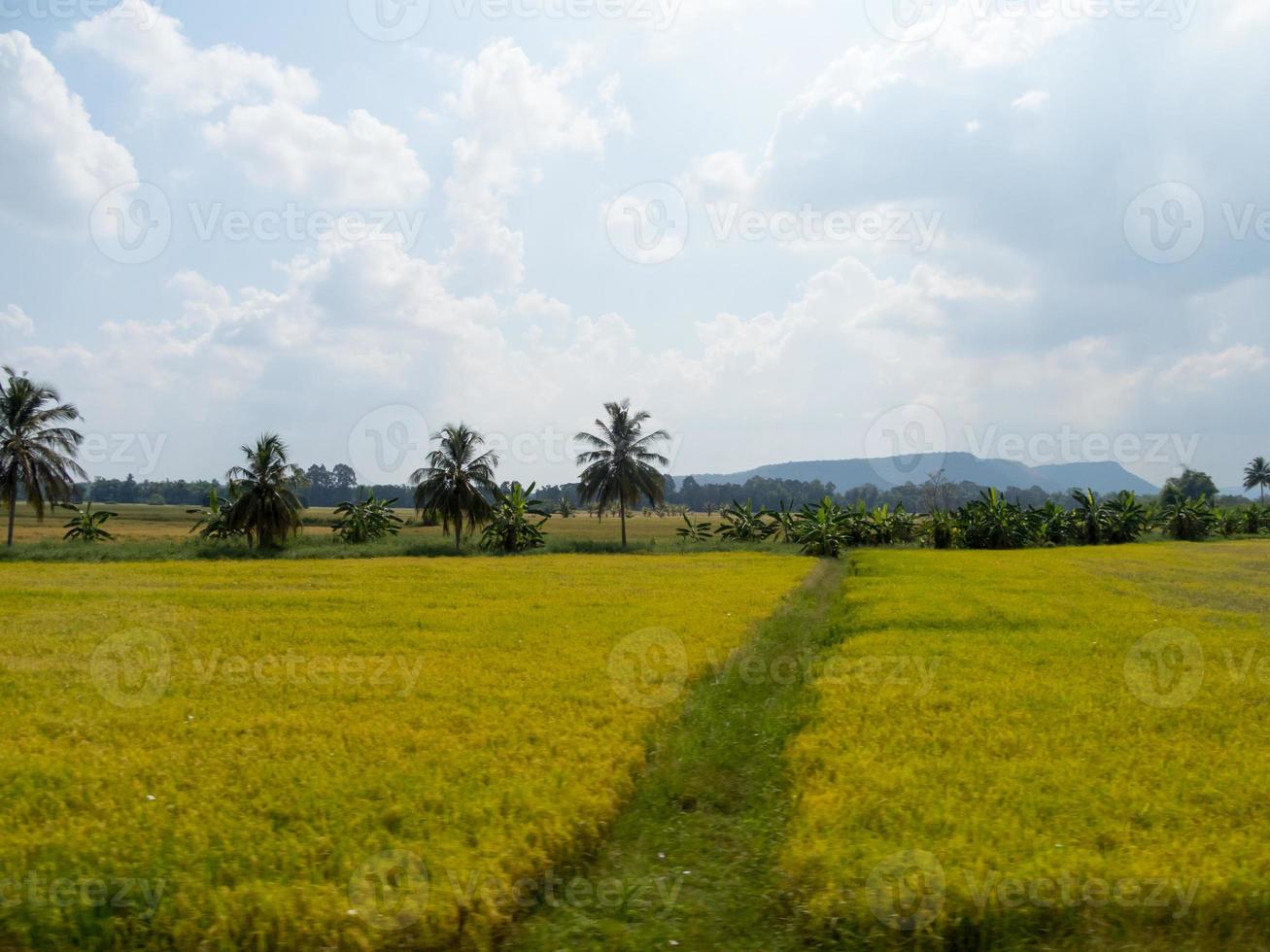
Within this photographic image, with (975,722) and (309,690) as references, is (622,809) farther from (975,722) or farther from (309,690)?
(309,690)

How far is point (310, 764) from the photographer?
9.05m

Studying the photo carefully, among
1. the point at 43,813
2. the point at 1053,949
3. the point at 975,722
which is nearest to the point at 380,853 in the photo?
the point at 43,813

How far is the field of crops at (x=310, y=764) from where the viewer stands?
6035mm

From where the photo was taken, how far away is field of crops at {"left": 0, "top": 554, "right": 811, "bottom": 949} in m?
6.04

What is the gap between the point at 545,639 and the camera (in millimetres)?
17547

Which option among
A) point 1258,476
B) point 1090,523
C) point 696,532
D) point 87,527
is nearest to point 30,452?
point 87,527

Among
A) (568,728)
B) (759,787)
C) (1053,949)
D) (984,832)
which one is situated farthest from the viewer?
(568,728)

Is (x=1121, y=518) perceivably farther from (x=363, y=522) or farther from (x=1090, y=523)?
(x=363, y=522)

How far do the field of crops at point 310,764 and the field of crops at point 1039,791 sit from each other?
7.87 feet

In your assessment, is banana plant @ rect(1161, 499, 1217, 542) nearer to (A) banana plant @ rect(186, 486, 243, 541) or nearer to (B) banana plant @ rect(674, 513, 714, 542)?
(B) banana plant @ rect(674, 513, 714, 542)

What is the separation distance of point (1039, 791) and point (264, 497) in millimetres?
47746

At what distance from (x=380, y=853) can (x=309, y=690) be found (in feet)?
21.9

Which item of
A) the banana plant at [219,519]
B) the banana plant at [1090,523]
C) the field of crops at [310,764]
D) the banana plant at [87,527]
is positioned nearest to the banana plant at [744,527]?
the banana plant at [1090,523]

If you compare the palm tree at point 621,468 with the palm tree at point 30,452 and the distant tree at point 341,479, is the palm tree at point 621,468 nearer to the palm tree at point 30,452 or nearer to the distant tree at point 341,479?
the palm tree at point 30,452
